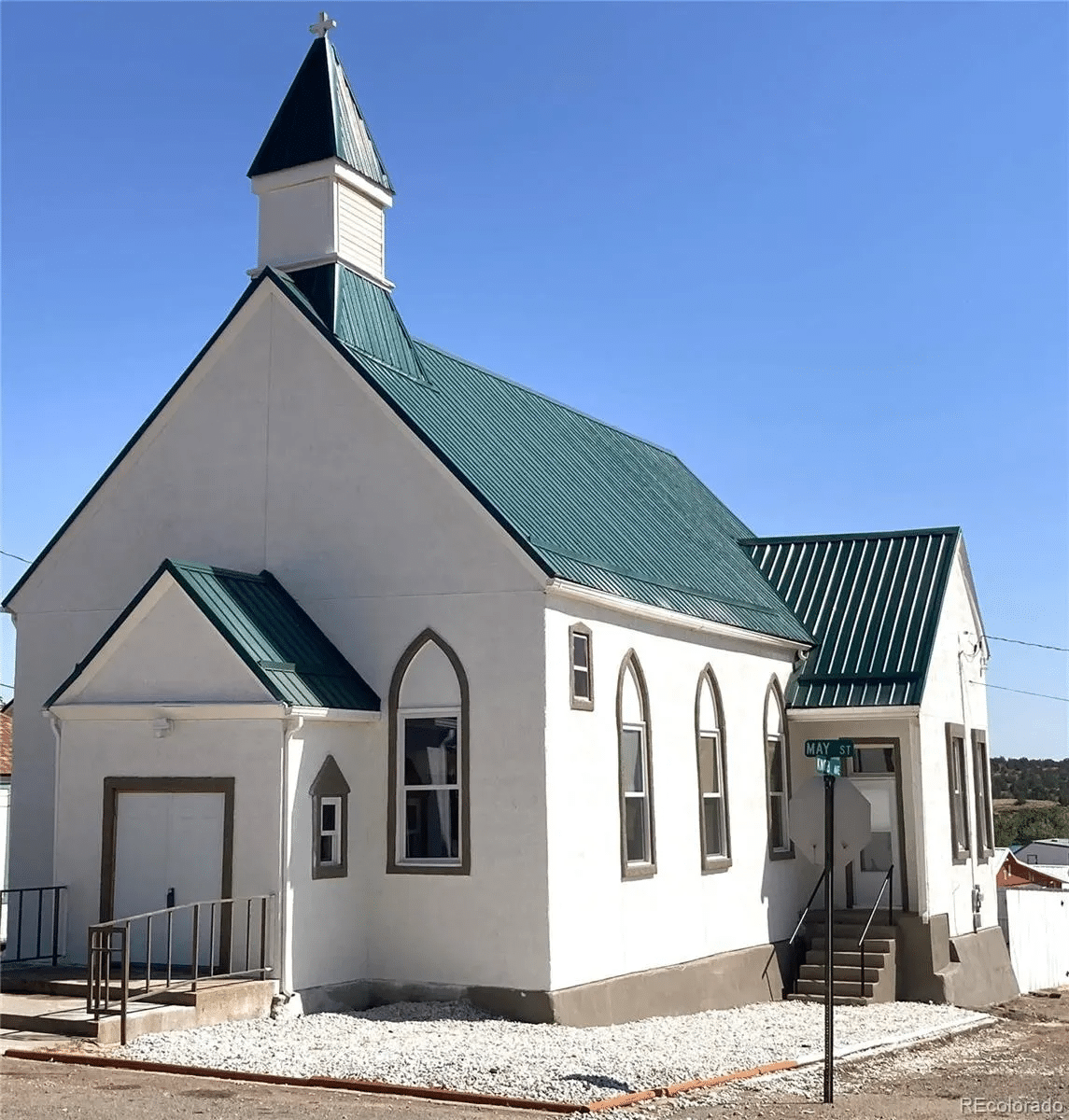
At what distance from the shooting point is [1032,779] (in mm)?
109812

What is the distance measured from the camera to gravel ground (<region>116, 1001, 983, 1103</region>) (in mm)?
13375

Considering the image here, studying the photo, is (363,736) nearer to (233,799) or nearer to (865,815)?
(233,799)

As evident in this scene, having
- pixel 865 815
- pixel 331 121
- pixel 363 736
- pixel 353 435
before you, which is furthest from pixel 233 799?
pixel 331 121

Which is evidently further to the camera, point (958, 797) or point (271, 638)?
point (958, 797)

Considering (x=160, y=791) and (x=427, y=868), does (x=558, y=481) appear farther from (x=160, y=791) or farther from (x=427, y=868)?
(x=160, y=791)

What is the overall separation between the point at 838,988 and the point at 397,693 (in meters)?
8.75

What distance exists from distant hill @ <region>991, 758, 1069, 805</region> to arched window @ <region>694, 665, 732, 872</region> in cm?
7641

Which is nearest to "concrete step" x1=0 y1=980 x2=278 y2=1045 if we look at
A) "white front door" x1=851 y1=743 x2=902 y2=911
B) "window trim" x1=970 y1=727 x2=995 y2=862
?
"white front door" x1=851 y1=743 x2=902 y2=911

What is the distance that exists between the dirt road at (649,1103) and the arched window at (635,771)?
13.9 ft

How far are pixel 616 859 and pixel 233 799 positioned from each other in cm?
495

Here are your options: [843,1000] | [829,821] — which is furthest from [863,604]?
[829,821]

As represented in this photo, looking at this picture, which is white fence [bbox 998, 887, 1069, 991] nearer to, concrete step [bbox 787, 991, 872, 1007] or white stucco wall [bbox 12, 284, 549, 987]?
concrete step [bbox 787, 991, 872, 1007]

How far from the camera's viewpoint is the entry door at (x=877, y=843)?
2462cm

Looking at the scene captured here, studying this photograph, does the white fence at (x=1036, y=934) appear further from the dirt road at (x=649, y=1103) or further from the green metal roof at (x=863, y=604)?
the dirt road at (x=649, y=1103)
